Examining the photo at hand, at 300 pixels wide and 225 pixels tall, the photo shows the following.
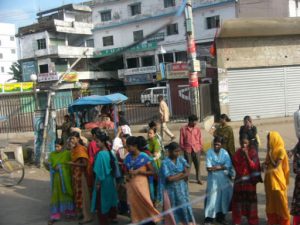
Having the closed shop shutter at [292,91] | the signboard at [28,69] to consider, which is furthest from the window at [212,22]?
the closed shop shutter at [292,91]

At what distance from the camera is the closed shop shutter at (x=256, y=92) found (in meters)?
16.4

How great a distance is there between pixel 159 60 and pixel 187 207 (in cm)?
3515

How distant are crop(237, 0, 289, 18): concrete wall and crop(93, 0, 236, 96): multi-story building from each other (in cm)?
116

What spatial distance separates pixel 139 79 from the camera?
39.6m

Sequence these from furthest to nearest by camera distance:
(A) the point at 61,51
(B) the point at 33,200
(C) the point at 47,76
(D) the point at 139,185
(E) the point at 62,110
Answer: (A) the point at 61,51 < (C) the point at 47,76 < (E) the point at 62,110 < (B) the point at 33,200 < (D) the point at 139,185

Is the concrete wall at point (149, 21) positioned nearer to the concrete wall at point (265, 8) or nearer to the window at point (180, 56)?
the window at point (180, 56)

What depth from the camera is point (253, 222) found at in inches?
208

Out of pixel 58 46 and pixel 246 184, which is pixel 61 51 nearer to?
pixel 58 46

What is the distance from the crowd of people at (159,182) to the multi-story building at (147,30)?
27.0 m

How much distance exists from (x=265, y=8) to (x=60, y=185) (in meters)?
31.4

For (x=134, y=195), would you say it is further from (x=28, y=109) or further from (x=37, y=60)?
(x=37, y=60)

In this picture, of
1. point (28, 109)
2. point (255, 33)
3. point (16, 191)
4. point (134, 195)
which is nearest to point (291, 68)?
point (255, 33)

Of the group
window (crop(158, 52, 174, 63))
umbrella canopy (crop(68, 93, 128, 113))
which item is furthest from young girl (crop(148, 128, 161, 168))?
window (crop(158, 52, 174, 63))

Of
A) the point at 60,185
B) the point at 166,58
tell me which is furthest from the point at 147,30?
the point at 60,185
